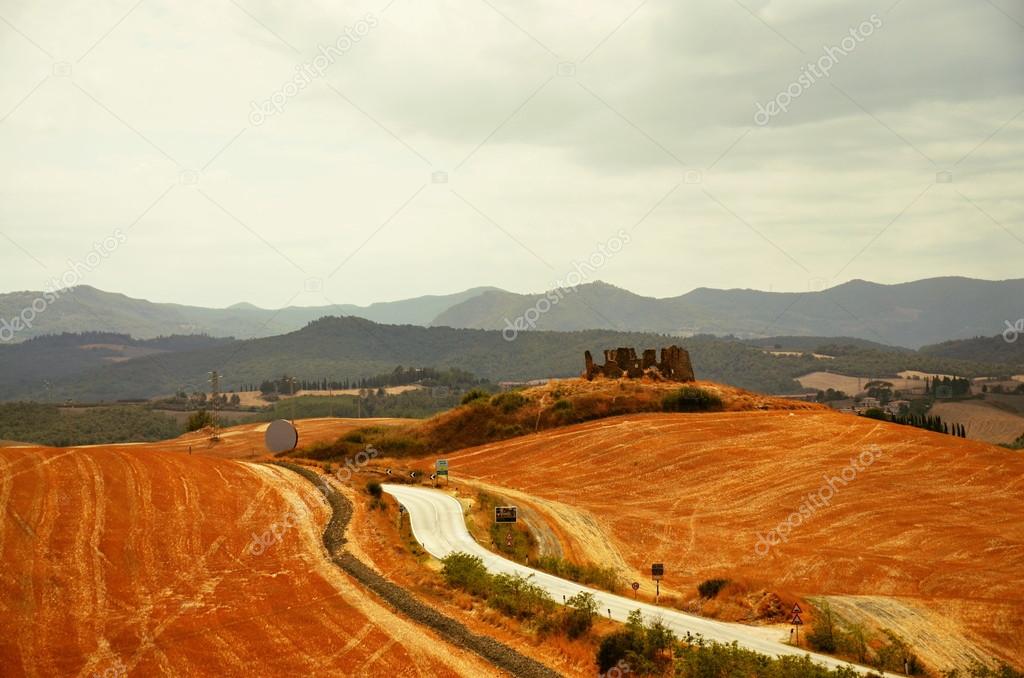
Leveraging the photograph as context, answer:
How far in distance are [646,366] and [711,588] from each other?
59352 mm

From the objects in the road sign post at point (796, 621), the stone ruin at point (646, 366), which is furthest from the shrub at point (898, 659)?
the stone ruin at point (646, 366)

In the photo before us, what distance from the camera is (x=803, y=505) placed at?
55000 mm

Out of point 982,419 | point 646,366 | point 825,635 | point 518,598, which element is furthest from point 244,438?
point 982,419

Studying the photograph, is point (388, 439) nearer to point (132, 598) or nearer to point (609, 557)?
point (609, 557)

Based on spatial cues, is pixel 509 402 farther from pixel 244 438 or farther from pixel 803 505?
pixel 244 438

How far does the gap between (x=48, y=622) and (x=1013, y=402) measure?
21050 cm

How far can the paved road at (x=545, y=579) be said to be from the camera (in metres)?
31.5

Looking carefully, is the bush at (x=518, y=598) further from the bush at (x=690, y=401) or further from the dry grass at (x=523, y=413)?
the bush at (x=690, y=401)

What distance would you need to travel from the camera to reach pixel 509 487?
211 ft

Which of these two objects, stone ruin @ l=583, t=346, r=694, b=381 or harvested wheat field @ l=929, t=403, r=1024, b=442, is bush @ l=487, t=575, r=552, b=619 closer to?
stone ruin @ l=583, t=346, r=694, b=381

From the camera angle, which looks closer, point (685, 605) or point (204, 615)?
point (204, 615)

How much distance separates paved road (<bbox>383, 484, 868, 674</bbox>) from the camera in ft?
103

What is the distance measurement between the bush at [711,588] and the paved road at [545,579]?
223 cm

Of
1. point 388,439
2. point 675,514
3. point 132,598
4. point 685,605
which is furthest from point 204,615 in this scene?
point 388,439
